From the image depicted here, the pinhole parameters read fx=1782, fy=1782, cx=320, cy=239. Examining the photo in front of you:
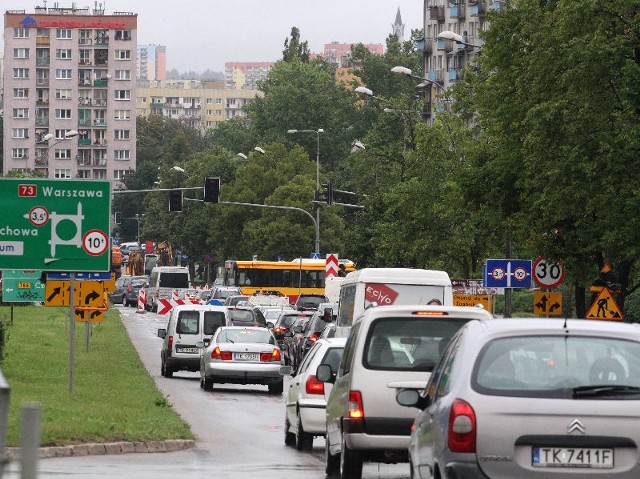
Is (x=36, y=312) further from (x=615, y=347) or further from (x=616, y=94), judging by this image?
(x=615, y=347)

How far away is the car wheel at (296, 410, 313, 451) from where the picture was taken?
2211 cm

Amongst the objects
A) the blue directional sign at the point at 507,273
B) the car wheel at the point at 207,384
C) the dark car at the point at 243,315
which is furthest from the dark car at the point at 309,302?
the car wheel at the point at 207,384

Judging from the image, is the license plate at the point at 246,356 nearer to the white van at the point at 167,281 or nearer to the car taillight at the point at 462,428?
the car taillight at the point at 462,428

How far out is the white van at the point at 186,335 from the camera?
1682 inches

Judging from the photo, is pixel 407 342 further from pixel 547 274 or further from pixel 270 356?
pixel 547 274

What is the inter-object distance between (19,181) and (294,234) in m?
82.5

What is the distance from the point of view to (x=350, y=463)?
53.7 feet

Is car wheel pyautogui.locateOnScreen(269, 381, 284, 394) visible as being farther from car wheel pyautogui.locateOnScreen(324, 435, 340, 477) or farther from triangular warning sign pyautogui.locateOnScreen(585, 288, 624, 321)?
car wheel pyautogui.locateOnScreen(324, 435, 340, 477)

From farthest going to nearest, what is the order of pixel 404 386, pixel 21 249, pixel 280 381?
pixel 280 381 < pixel 21 249 < pixel 404 386

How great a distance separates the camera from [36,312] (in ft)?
A: 275

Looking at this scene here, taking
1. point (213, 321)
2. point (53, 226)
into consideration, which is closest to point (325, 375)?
point (53, 226)

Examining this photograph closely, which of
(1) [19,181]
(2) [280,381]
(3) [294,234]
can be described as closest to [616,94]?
(2) [280,381]

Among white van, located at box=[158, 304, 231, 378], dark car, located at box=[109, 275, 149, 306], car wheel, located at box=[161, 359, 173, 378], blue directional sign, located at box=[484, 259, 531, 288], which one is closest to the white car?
blue directional sign, located at box=[484, 259, 531, 288]

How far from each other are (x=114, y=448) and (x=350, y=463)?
481 centimetres
